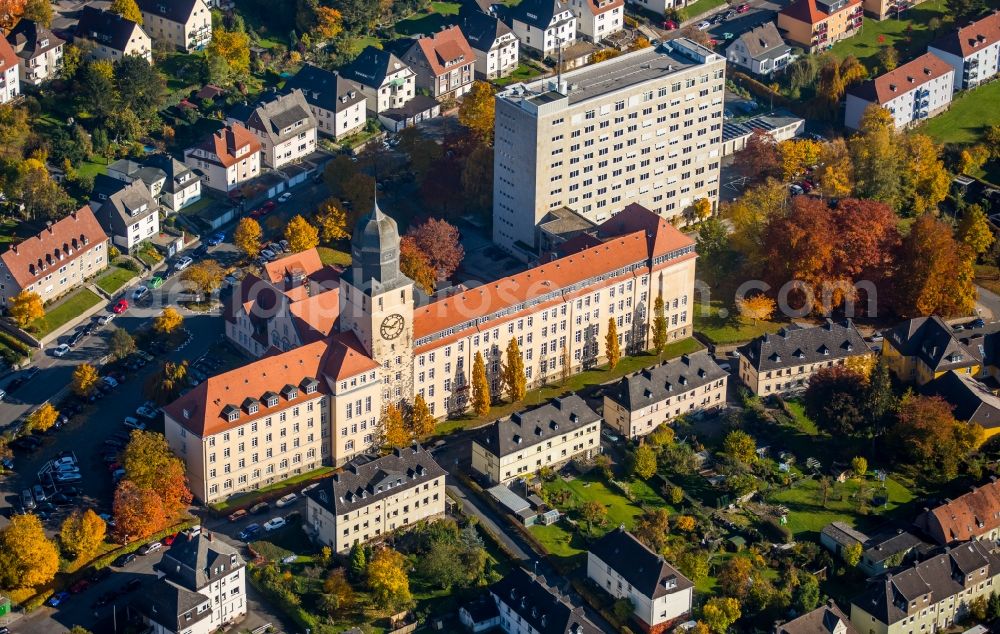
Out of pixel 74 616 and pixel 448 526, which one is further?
pixel 448 526

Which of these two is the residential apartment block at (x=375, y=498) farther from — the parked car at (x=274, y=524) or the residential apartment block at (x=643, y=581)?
the residential apartment block at (x=643, y=581)

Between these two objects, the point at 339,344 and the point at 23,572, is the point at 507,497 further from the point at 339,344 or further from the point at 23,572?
the point at 23,572

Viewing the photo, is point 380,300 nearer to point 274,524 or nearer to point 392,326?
point 392,326

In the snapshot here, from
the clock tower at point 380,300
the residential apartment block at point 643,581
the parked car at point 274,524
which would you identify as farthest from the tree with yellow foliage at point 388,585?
the clock tower at point 380,300

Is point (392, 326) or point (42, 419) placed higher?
point (392, 326)

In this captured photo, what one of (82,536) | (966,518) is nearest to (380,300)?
(82,536)

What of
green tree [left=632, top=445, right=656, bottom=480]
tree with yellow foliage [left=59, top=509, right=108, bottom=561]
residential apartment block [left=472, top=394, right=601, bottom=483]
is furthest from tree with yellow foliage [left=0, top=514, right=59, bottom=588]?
green tree [left=632, top=445, right=656, bottom=480]

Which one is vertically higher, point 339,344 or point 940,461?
point 339,344

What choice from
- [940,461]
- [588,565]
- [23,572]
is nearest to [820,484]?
[940,461]
